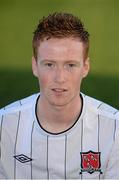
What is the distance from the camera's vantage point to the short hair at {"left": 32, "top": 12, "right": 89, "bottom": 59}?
5.70 feet

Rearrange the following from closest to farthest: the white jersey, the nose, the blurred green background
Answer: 1. the nose
2. the white jersey
3. the blurred green background

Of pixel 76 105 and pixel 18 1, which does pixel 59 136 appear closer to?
pixel 76 105

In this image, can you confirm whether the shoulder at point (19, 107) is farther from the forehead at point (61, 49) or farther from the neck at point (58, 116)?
the forehead at point (61, 49)

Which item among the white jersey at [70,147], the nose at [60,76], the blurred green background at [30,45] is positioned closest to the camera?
the nose at [60,76]

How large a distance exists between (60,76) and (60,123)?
23 cm

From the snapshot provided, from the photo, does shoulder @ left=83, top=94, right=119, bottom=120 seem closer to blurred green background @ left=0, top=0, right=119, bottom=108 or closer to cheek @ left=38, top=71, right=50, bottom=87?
cheek @ left=38, top=71, right=50, bottom=87

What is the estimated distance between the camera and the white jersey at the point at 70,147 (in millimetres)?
1828

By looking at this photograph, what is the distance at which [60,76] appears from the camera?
172 centimetres

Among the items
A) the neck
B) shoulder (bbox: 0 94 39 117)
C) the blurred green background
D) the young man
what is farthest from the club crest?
the blurred green background

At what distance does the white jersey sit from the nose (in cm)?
20

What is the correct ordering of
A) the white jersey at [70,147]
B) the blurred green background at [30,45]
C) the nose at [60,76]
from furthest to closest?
the blurred green background at [30,45] < the white jersey at [70,147] < the nose at [60,76]

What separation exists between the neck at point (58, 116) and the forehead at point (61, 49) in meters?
0.20

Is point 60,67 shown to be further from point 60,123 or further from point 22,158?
point 22,158

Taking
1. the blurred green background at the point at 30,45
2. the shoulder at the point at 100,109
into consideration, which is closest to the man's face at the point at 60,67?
the shoulder at the point at 100,109
